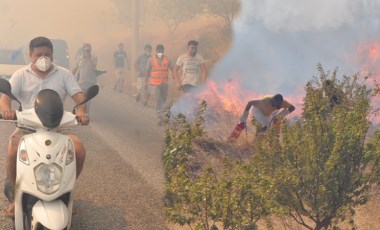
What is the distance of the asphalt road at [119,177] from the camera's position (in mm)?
4987

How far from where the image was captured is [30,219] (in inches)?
146

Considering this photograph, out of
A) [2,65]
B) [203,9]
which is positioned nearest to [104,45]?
[203,9]

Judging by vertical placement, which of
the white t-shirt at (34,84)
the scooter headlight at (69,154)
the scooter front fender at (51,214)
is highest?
the white t-shirt at (34,84)

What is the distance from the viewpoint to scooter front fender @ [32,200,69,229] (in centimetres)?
342

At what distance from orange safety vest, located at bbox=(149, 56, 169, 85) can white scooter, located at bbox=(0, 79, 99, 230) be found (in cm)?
782

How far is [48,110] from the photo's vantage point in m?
3.56

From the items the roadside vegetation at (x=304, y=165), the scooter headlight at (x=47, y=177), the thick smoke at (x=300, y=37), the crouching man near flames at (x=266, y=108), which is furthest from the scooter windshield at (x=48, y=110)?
the thick smoke at (x=300, y=37)

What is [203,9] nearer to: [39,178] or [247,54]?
[247,54]

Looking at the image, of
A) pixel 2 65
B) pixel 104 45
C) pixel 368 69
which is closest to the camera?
pixel 368 69

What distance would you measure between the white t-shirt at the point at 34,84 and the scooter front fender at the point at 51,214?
1.43 metres

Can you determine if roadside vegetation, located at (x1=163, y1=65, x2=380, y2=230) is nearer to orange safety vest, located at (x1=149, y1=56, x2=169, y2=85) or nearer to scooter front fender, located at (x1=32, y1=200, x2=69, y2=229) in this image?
scooter front fender, located at (x1=32, y1=200, x2=69, y2=229)

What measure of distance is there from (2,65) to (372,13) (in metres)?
12.3

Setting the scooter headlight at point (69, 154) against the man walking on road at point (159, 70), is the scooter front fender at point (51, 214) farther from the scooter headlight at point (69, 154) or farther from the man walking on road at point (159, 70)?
the man walking on road at point (159, 70)

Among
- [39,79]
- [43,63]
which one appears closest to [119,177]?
[39,79]
